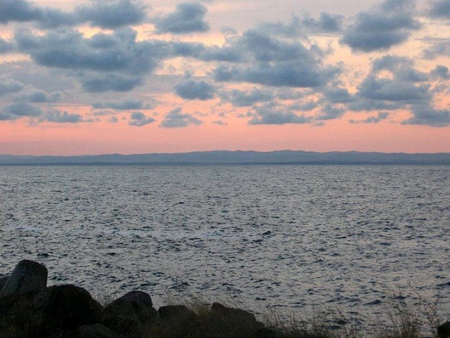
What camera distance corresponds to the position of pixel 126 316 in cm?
1614

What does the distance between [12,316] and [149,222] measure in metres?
45.5

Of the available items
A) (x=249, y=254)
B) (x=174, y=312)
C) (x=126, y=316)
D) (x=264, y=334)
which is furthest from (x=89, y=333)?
(x=249, y=254)

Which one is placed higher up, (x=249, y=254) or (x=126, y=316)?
(x=126, y=316)

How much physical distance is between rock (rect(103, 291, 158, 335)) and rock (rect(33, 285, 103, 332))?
446 millimetres

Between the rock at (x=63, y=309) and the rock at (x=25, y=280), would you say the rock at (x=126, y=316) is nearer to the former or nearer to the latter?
the rock at (x=63, y=309)

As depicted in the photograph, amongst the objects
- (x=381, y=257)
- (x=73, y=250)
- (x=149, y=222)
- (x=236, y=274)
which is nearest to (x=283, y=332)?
(x=236, y=274)

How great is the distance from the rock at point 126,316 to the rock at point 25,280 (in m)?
3.04

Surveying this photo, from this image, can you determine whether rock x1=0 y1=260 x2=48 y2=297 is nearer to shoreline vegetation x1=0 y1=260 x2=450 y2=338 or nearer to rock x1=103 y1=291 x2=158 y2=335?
shoreline vegetation x1=0 y1=260 x2=450 y2=338

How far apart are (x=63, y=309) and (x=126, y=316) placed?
1.94 meters

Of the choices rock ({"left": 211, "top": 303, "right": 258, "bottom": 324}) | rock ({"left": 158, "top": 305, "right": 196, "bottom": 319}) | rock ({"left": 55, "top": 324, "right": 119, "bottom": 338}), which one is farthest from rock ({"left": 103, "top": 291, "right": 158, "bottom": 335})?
rock ({"left": 211, "top": 303, "right": 258, "bottom": 324})

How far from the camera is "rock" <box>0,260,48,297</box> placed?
60.1 ft

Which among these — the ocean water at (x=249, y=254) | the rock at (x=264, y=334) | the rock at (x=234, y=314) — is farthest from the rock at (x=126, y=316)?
the ocean water at (x=249, y=254)

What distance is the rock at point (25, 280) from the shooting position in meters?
18.3

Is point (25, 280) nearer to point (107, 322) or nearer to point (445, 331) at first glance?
point (107, 322)
